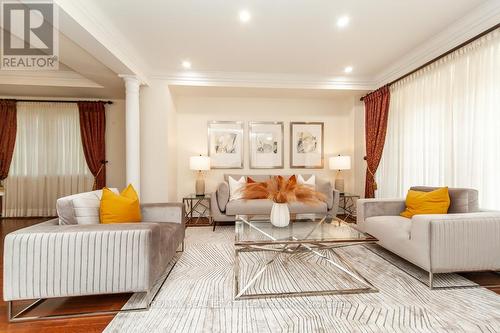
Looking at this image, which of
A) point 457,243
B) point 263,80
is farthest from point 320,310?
point 263,80

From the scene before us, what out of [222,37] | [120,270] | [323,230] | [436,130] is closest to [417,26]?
[436,130]

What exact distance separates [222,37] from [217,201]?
2406 mm

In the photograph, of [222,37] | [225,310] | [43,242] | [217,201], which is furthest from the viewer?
[217,201]

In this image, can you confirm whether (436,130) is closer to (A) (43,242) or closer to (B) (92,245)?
(B) (92,245)

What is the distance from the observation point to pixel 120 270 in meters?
1.60

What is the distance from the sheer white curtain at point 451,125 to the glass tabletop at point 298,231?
159 cm

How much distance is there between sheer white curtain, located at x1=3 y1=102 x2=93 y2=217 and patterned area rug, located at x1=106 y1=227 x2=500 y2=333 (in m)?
3.94

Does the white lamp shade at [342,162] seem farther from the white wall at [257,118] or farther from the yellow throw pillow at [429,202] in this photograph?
the yellow throw pillow at [429,202]

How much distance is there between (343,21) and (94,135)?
4.74 m

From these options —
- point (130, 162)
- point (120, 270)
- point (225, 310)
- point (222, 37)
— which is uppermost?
point (222, 37)

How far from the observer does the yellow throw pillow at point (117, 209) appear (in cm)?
201

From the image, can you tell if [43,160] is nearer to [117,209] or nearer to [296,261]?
[117,209]

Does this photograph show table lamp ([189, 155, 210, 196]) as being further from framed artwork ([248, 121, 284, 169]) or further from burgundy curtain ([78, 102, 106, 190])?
burgundy curtain ([78, 102, 106, 190])

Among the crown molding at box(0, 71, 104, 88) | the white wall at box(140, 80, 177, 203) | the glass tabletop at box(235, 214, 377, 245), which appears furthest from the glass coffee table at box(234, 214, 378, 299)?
the crown molding at box(0, 71, 104, 88)
